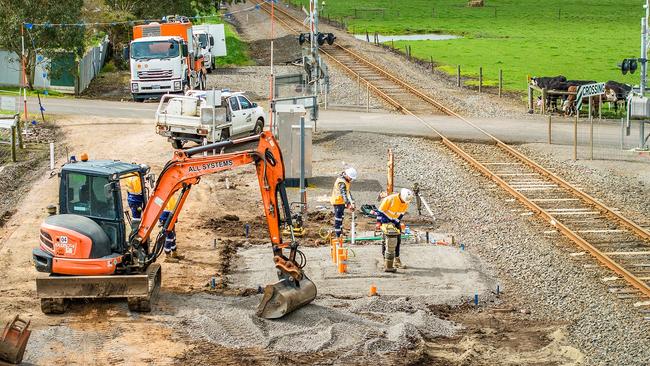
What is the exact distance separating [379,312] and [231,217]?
8.70 meters

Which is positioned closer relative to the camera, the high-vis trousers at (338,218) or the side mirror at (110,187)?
the side mirror at (110,187)

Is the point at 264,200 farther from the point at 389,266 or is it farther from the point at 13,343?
the point at 13,343

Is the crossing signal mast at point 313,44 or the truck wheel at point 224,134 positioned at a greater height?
the crossing signal mast at point 313,44

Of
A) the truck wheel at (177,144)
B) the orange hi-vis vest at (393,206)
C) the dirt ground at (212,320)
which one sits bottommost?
the dirt ground at (212,320)

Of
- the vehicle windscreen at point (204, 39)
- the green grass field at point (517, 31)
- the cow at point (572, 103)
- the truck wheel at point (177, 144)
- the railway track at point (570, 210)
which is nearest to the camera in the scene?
the railway track at point (570, 210)

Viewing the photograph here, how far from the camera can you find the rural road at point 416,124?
40.3m

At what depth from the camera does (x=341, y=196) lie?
24.6 metres

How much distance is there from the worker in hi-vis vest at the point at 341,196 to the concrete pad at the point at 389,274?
0.62 meters

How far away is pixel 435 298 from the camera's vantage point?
2105 centimetres

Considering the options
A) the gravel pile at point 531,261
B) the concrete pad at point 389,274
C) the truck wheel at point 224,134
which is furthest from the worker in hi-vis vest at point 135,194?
the truck wheel at point 224,134

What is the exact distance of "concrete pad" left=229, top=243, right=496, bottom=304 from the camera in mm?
21500

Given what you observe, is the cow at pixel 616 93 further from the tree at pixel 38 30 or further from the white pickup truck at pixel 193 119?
the tree at pixel 38 30

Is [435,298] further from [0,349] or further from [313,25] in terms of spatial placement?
[313,25]

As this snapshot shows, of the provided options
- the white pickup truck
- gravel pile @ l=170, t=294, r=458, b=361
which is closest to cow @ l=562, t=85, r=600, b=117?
the white pickup truck
